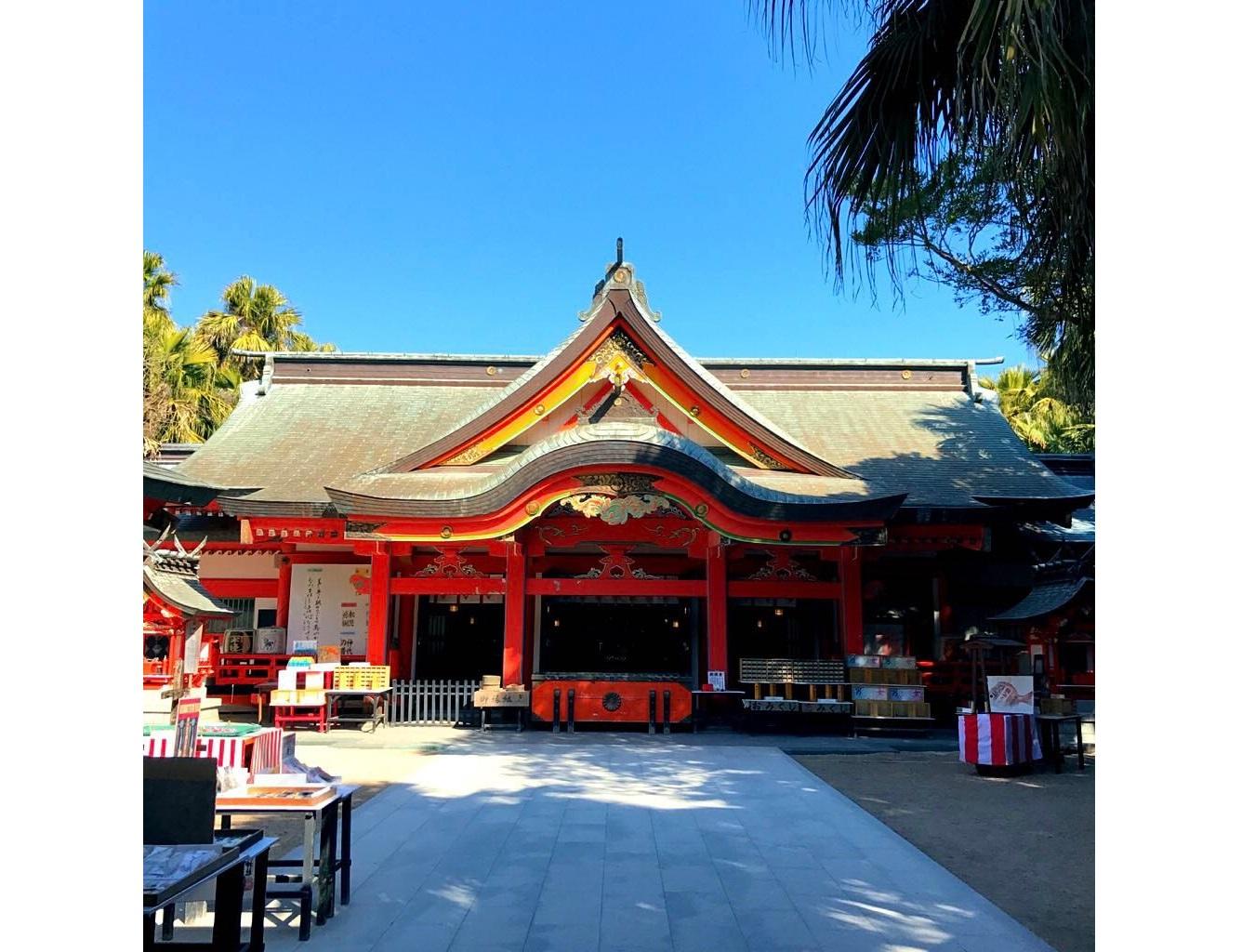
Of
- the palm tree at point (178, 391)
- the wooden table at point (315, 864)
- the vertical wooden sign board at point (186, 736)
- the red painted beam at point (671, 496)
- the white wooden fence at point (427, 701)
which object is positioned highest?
the palm tree at point (178, 391)

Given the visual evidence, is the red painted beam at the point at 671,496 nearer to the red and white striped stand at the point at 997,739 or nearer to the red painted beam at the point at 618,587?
the red painted beam at the point at 618,587

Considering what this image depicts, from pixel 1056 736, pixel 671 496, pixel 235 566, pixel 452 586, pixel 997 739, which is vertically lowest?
pixel 1056 736

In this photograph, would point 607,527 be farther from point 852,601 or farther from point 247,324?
point 247,324

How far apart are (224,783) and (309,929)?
40.3 inches

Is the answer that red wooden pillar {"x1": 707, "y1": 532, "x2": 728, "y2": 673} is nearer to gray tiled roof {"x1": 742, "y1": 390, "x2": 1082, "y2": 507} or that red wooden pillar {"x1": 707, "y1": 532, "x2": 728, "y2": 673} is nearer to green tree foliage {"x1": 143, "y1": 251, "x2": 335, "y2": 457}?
gray tiled roof {"x1": 742, "y1": 390, "x2": 1082, "y2": 507}

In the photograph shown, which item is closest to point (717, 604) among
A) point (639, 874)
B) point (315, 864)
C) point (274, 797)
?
point (639, 874)

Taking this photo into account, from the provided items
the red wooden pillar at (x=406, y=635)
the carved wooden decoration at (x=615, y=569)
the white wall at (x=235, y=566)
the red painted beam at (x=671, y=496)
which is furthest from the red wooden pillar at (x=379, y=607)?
the white wall at (x=235, y=566)

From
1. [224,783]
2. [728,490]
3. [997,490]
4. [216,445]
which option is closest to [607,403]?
[728,490]

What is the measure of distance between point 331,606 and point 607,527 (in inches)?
211

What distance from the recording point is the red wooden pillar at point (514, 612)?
1372 cm

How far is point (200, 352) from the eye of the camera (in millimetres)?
25312

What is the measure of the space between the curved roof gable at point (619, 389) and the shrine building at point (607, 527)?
0.03 m

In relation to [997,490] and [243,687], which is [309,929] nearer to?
[243,687]

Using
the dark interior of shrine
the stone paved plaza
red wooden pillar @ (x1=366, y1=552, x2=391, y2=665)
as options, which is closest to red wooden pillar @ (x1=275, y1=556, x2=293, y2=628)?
red wooden pillar @ (x1=366, y1=552, x2=391, y2=665)
